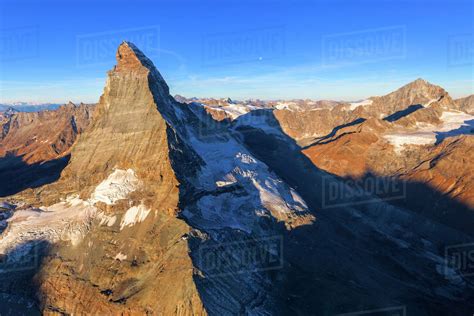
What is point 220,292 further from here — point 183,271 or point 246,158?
point 246,158

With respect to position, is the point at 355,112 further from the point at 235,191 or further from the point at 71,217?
the point at 71,217

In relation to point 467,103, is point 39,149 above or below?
below

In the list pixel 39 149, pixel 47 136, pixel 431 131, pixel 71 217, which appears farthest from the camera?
pixel 47 136

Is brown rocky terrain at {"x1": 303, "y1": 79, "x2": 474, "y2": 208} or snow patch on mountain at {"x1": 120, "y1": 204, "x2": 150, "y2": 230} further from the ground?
brown rocky terrain at {"x1": 303, "y1": 79, "x2": 474, "y2": 208}

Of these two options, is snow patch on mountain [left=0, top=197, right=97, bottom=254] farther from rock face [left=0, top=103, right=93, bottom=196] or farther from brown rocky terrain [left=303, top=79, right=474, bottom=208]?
brown rocky terrain [left=303, top=79, right=474, bottom=208]

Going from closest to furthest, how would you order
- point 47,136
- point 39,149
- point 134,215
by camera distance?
point 134,215 → point 39,149 → point 47,136

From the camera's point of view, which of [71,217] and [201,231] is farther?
[71,217]

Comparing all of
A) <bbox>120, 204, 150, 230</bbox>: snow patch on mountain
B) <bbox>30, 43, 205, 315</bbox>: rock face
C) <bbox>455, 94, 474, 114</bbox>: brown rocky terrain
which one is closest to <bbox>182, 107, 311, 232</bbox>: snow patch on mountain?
<bbox>120, 204, 150, 230</bbox>: snow patch on mountain

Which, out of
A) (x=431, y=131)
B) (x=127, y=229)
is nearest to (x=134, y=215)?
(x=127, y=229)

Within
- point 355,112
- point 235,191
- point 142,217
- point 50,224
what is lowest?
point 50,224

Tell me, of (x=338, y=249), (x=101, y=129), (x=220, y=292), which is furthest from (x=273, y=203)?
(x=101, y=129)

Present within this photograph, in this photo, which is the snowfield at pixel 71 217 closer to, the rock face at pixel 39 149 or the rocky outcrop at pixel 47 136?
the rock face at pixel 39 149
